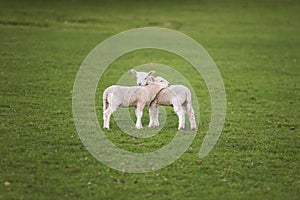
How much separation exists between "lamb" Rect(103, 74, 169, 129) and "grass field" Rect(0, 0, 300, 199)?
60cm

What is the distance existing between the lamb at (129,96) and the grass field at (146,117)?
599 millimetres

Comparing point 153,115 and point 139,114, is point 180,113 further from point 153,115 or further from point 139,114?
point 139,114

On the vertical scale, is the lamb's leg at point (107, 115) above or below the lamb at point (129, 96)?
below

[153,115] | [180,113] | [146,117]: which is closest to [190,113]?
[180,113]

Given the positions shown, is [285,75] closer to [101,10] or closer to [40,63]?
[40,63]

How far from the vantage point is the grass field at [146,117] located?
9.64 meters

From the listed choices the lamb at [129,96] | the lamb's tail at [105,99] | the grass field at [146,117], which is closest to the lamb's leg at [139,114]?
the lamb at [129,96]

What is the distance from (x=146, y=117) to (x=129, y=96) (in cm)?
189

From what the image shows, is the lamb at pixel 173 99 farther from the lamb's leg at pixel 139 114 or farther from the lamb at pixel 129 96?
the lamb's leg at pixel 139 114

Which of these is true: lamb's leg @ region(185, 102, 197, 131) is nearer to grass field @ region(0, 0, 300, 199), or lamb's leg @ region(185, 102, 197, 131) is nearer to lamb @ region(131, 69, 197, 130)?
lamb @ region(131, 69, 197, 130)

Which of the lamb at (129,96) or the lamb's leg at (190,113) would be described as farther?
the lamb's leg at (190,113)

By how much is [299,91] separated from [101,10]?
69.0 ft

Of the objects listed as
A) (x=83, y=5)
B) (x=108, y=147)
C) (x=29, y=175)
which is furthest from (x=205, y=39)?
(x=29, y=175)

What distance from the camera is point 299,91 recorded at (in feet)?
59.4
